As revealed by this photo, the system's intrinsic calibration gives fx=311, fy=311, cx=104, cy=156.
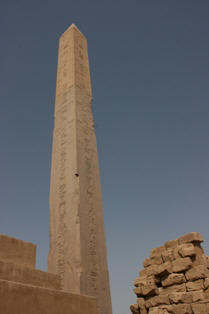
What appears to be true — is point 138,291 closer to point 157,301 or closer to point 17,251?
point 157,301

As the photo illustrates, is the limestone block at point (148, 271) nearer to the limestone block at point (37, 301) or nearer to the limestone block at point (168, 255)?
the limestone block at point (168, 255)

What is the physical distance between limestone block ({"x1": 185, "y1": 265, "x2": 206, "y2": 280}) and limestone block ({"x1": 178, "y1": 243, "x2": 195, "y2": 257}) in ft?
0.56

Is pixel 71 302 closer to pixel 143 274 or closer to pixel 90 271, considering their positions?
pixel 143 274

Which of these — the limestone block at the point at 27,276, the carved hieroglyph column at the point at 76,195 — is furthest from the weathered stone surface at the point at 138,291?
the carved hieroglyph column at the point at 76,195

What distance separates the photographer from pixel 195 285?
3436mm

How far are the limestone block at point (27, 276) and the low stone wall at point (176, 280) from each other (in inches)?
44.6

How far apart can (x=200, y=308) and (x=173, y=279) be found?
494 millimetres

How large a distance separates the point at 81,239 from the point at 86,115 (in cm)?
323

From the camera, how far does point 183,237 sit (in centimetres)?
390

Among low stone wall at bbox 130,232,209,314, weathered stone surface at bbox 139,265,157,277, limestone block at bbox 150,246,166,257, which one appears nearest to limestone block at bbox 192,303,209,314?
low stone wall at bbox 130,232,209,314

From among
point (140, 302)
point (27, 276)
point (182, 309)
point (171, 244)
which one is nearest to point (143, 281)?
point (140, 302)

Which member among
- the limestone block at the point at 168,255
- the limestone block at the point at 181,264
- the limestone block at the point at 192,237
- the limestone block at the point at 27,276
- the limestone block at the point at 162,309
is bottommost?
the limestone block at the point at 162,309

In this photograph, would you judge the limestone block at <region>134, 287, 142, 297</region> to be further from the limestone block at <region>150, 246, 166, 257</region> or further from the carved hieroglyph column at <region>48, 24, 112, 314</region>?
the carved hieroglyph column at <region>48, 24, 112, 314</region>

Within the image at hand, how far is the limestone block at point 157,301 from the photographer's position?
11.8ft
